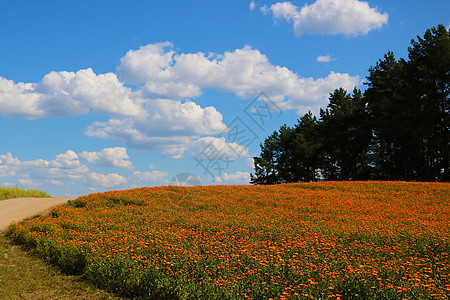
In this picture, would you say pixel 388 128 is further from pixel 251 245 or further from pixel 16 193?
pixel 16 193

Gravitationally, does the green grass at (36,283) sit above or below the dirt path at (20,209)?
below

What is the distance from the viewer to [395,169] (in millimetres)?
32812

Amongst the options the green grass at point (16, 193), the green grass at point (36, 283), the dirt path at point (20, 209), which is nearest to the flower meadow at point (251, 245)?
the green grass at point (36, 283)

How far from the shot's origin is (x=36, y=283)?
8.36 meters

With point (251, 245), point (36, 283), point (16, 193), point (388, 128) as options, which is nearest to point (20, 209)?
point (16, 193)

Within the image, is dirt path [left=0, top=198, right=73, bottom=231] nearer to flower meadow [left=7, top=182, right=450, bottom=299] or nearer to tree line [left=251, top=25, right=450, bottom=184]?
flower meadow [left=7, top=182, right=450, bottom=299]

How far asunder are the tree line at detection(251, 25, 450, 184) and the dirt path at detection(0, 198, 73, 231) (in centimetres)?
2890

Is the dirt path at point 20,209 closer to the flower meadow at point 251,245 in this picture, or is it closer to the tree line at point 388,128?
the flower meadow at point 251,245

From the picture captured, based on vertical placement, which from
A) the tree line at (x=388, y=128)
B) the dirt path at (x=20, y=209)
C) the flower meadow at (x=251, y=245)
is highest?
the tree line at (x=388, y=128)

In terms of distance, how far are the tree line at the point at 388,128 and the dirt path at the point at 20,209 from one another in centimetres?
2890

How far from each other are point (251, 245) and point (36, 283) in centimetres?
549

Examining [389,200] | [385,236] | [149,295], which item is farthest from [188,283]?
[389,200]

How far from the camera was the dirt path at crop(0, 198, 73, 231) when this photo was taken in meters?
15.4

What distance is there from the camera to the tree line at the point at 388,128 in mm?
29250
